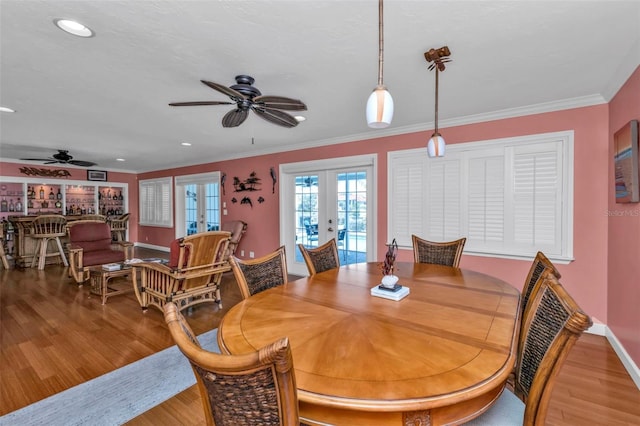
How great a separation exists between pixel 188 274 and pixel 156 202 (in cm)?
575

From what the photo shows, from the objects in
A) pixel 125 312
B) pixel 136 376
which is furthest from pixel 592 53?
pixel 125 312

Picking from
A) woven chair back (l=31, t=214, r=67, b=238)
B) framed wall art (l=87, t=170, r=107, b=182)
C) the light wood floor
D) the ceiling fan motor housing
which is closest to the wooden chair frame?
the light wood floor

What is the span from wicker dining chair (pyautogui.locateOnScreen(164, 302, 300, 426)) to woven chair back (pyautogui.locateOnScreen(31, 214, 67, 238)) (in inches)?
270

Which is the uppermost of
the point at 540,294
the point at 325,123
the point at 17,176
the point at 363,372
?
the point at 325,123

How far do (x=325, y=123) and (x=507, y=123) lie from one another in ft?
7.05

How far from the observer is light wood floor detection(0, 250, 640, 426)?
5.88 ft

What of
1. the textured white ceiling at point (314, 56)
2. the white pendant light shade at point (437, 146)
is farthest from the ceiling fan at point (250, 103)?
the white pendant light shade at point (437, 146)

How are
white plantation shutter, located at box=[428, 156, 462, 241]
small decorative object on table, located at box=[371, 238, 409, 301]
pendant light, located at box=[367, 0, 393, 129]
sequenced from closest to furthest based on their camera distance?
pendant light, located at box=[367, 0, 393, 129] < small decorative object on table, located at box=[371, 238, 409, 301] < white plantation shutter, located at box=[428, 156, 462, 241]

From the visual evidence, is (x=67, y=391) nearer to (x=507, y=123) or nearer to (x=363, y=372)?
(x=363, y=372)

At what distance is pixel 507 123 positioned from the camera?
10.6ft

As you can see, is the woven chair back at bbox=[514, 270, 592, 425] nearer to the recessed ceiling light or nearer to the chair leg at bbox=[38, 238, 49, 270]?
the recessed ceiling light

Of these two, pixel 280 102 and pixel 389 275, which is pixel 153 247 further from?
pixel 389 275

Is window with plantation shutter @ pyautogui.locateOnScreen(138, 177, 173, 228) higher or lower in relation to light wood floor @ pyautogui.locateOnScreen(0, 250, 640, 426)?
higher

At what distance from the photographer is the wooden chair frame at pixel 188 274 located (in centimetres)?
305
